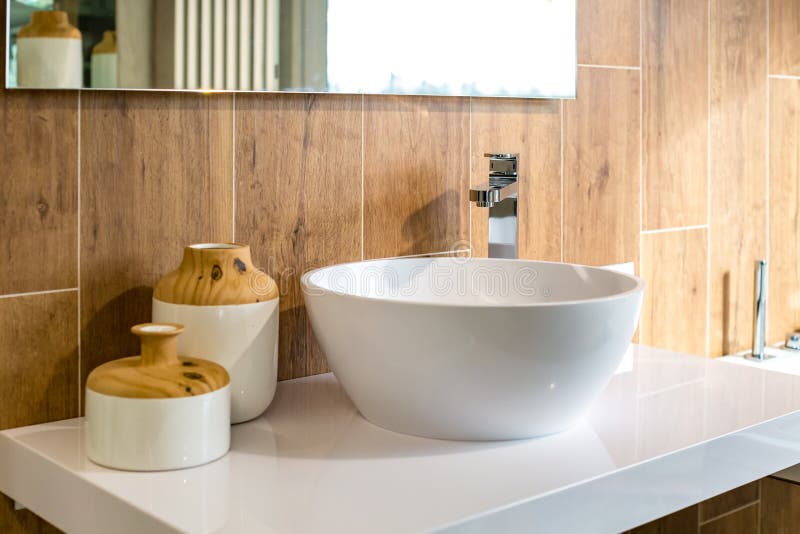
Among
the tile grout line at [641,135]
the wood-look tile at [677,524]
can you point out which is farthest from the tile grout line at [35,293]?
the wood-look tile at [677,524]

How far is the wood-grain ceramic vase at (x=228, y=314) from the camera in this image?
3.74ft

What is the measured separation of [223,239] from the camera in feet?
4.32

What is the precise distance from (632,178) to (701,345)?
0.46m

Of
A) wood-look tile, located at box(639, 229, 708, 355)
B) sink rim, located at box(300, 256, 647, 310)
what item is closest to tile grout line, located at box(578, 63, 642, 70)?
wood-look tile, located at box(639, 229, 708, 355)

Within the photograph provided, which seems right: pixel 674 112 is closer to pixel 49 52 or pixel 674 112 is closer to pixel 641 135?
pixel 641 135

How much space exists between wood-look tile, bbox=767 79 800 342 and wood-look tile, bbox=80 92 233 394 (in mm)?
1430

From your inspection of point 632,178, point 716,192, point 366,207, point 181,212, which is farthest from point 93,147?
point 716,192

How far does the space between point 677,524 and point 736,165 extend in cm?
79

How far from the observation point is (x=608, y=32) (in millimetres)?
1806

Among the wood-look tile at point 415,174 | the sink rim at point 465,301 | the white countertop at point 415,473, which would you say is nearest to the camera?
the white countertop at point 415,473

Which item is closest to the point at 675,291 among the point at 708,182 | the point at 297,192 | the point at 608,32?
the point at 708,182

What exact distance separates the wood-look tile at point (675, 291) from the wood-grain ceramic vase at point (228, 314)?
1.00 metres

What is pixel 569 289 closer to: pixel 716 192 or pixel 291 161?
pixel 291 161

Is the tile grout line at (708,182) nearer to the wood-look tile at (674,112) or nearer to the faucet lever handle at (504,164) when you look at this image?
the wood-look tile at (674,112)
